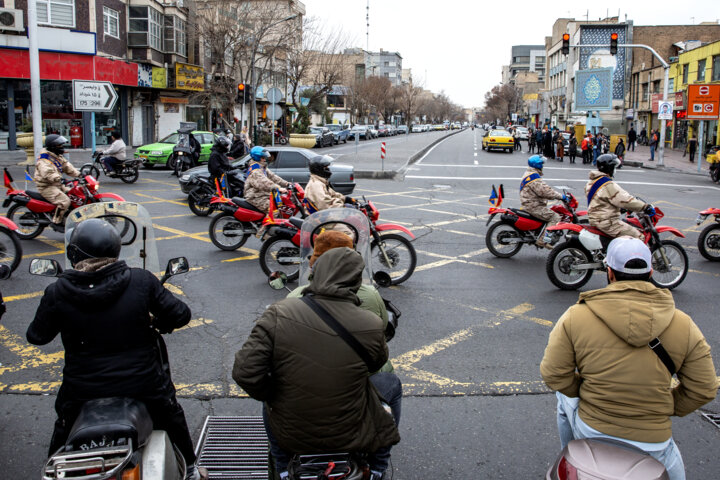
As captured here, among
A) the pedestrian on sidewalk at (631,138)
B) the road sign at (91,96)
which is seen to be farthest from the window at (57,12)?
the pedestrian on sidewalk at (631,138)

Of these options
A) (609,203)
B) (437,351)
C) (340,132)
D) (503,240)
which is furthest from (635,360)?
(340,132)

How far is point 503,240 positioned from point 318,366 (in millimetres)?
7599

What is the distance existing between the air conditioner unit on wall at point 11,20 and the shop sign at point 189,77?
1054 cm

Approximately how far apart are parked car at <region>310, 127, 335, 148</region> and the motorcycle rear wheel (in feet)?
112

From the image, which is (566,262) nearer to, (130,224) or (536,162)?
(536,162)

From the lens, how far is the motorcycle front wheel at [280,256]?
821 cm

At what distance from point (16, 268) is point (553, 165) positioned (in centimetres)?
2605

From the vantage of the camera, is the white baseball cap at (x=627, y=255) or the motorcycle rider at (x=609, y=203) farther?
the motorcycle rider at (x=609, y=203)

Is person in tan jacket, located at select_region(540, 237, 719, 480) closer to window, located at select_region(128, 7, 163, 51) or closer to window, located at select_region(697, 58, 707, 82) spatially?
window, located at select_region(128, 7, 163, 51)

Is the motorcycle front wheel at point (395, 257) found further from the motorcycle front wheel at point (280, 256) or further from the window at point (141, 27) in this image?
the window at point (141, 27)

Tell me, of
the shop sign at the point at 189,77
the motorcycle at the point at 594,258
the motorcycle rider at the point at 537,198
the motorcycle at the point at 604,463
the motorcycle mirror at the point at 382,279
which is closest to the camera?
the motorcycle at the point at 604,463

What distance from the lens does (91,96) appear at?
63.9 ft

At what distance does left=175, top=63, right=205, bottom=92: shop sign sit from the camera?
1414 inches

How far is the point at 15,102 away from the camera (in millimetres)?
27984
